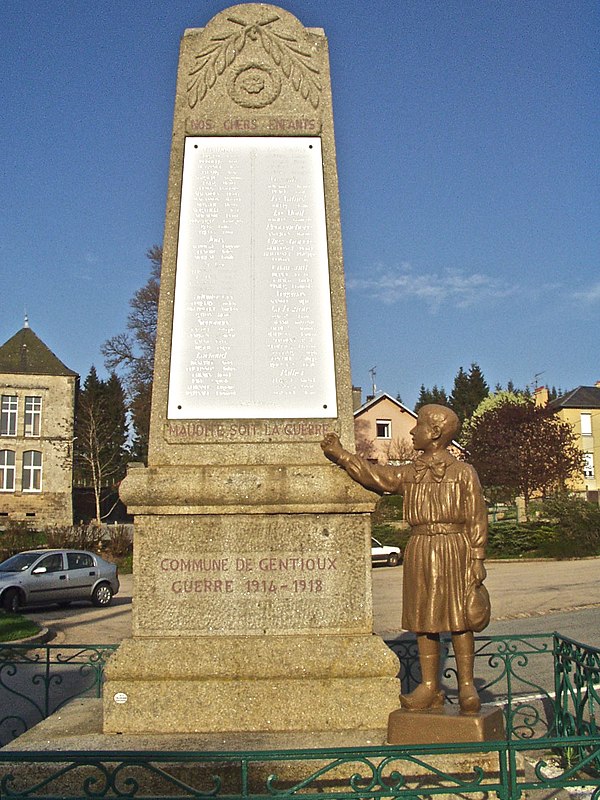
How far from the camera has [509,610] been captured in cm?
1741

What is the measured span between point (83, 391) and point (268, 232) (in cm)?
6293

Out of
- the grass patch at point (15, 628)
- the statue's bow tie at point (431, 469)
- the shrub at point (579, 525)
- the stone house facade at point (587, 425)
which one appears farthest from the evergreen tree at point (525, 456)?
the statue's bow tie at point (431, 469)

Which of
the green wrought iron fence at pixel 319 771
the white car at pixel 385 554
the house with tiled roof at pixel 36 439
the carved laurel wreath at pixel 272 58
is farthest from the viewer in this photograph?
the house with tiled roof at pixel 36 439

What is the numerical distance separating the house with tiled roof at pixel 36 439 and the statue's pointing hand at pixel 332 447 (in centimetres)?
4475

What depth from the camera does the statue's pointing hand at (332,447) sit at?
16.1 ft

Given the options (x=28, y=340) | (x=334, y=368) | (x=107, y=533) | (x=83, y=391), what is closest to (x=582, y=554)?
(x=107, y=533)

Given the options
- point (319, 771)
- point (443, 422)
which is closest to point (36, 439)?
point (443, 422)

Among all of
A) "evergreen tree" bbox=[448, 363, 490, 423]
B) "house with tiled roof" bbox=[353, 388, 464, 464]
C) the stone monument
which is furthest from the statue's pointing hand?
"evergreen tree" bbox=[448, 363, 490, 423]

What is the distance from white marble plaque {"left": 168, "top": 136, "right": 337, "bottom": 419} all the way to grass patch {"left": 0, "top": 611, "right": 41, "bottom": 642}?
998 cm

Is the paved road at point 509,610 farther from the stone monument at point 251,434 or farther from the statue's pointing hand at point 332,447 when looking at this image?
the statue's pointing hand at point 332,447

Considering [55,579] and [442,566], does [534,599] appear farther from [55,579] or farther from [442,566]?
[442,566]

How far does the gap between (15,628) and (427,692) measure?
39.8 ft

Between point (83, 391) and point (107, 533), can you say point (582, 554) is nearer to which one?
point (107, 533)

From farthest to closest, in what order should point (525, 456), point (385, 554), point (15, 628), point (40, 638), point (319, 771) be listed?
point (525, 456) → point (385, 554) → point (15, 628) → point (40, 638) → point (319, 771)
